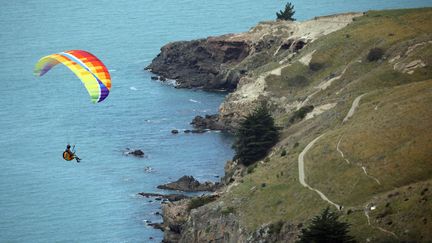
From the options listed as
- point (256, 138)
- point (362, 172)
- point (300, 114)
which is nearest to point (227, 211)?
point (362, 172)

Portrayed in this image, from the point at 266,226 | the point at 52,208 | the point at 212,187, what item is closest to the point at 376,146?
the point at 266,226

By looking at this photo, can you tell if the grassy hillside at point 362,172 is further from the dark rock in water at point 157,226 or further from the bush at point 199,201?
the dark rock in water at point 157,226

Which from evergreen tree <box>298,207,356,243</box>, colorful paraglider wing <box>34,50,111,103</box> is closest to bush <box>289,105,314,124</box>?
evergreen tree <box>298,207,356,243</box>

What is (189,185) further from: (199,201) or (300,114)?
(199,201)

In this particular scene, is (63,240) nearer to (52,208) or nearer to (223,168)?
(52,208)

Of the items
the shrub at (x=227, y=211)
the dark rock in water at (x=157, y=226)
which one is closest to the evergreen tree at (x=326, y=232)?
the shrub at (x=227, y=211)

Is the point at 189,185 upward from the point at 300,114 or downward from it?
downward

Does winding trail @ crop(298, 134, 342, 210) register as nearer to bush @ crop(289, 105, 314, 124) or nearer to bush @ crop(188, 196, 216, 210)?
bush @ crop(188, 196, 216, 210)

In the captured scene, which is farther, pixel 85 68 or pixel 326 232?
pixel 85 68
